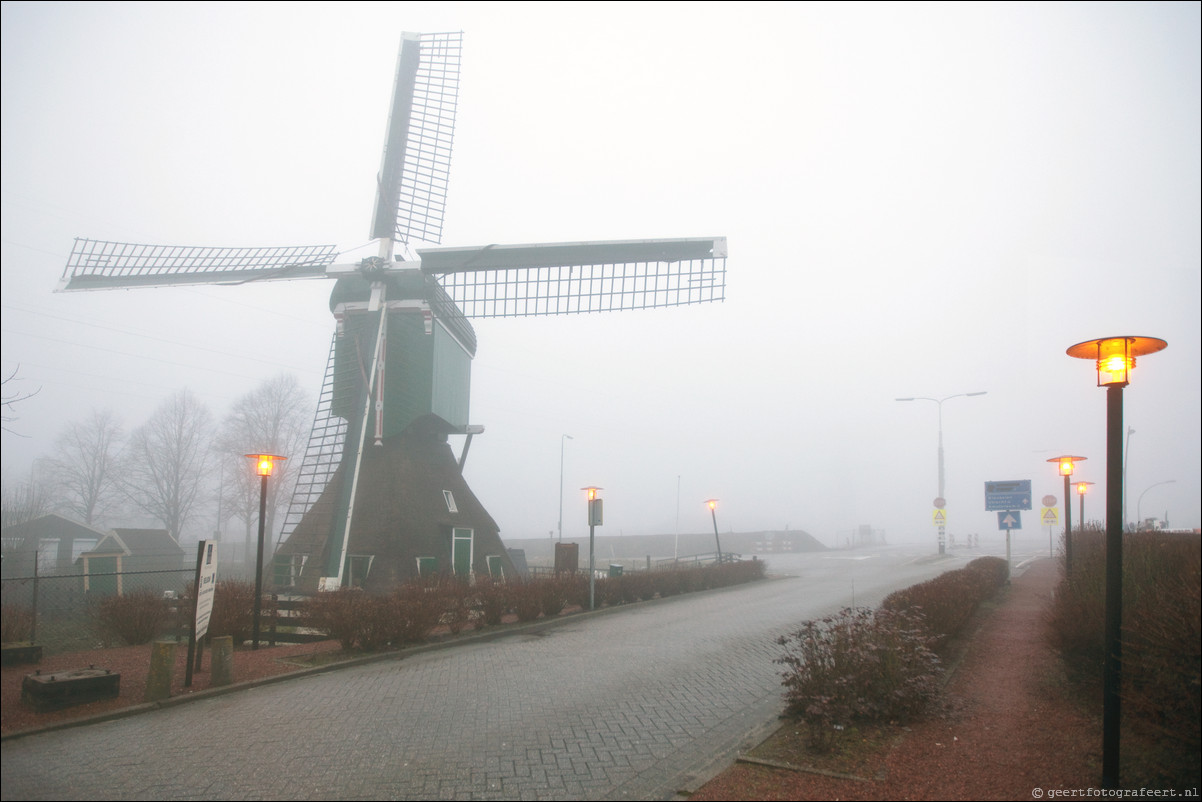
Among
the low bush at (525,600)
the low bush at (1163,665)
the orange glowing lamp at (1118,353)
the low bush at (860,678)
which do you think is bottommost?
the low bush at (525,600)

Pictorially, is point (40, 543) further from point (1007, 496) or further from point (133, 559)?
point (1007, 496)

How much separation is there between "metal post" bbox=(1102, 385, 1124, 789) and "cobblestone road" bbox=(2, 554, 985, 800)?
10.6 ft

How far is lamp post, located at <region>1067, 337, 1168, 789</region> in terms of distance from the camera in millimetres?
5816

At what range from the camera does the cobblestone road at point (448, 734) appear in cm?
615

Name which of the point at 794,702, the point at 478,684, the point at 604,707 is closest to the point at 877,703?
the point at 794,702

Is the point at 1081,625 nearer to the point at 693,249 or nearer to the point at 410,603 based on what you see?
the point at 410,603

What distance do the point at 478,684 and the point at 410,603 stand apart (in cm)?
400

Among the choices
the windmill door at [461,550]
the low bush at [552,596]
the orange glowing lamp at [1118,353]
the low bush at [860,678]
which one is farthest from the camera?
the windmill door at [461,550]

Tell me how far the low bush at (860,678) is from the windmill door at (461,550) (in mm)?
15339

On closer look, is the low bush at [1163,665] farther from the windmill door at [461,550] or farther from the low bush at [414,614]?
the windmill door at [461,550]

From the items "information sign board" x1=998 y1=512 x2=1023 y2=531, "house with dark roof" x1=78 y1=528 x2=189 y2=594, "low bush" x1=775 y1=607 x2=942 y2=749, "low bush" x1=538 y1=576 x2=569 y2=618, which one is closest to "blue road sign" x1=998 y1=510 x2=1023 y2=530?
"information sign board" x1=998 y1=512 x2=1023 y2=531

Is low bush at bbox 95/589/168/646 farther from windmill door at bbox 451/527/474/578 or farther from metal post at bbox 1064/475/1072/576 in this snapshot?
metal post at bbox 1064/475/1072/576

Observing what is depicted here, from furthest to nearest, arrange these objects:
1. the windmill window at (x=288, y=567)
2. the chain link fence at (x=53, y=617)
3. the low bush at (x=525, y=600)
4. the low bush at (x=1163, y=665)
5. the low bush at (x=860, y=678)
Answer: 1. the windmill window at (x=288, y=567)
2. the low bush at (x=525, y=600)
3. the low bush at (x=860, y=678)
4. the chain link fence at (x=53, y=617)
5. the low bush at (x=1163, y=665)

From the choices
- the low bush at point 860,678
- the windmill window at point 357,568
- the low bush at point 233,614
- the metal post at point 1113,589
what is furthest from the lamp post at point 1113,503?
the windmill window at point 357,568
